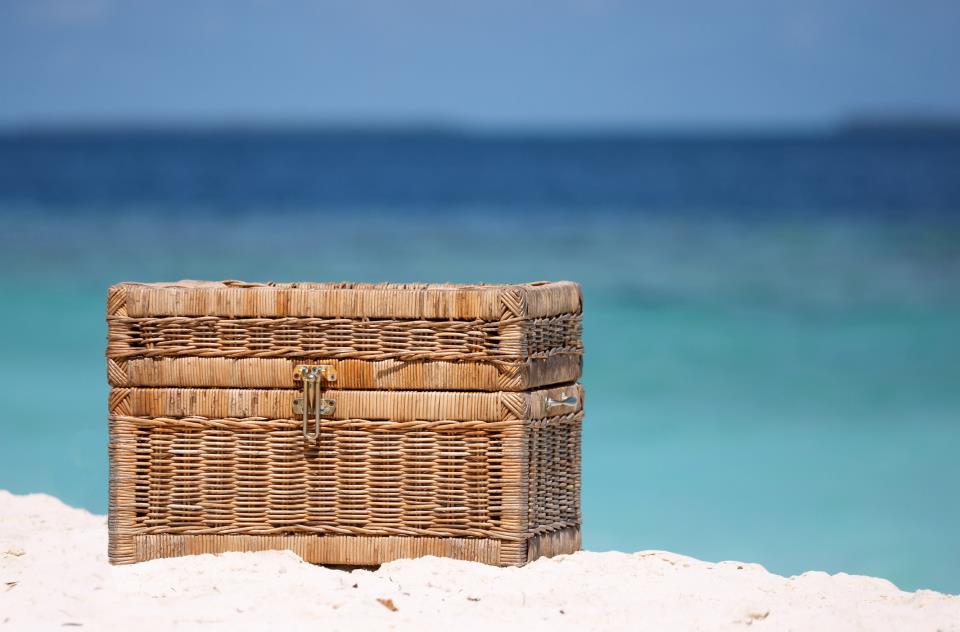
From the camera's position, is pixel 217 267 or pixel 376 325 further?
pixel 217 267

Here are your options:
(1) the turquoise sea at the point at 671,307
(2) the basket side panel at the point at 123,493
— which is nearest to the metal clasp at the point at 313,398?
(2) the basket side panel at the point at 123,493

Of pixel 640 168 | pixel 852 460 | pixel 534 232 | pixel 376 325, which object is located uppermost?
pixel 640 168

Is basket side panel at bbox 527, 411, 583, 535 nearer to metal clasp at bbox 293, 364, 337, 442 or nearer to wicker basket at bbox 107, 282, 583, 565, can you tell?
wicker basket at bbox 107, 282, 583, 565

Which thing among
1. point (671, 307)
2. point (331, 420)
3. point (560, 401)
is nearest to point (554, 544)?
point (560, 401)

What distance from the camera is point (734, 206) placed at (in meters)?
23.0

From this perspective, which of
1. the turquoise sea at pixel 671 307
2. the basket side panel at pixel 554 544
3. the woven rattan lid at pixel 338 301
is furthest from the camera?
the turquoise sea at pixel 671 307

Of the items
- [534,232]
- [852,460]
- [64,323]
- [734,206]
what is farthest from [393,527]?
[734,206]

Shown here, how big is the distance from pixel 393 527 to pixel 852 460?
14.4 feet

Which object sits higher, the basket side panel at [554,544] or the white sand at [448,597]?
the basket side panel at [554,544]

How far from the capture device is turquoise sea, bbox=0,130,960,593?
21.2ft

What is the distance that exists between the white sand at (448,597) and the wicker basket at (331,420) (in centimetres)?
8

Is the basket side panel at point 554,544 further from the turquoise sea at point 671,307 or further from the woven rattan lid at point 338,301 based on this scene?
the turquoise sea at point 671,307

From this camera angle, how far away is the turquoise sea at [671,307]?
646 centimetres

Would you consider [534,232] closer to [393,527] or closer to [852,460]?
[852,460]
